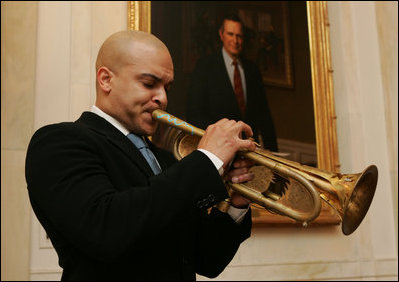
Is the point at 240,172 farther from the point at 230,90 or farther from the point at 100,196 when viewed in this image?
the point at 230,90

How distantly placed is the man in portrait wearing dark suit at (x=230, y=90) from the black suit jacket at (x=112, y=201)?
2.69 meters

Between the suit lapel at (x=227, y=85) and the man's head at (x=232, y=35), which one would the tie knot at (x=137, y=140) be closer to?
A: the suit lapel at (x=227, y=85)

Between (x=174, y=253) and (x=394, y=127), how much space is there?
4102mm

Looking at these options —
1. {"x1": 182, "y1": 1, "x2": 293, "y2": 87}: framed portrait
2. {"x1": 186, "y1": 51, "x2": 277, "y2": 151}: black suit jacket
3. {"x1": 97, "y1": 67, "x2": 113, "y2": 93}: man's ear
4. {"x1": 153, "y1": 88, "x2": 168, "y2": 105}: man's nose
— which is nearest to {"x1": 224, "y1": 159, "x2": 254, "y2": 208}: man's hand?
{"x1": 153, "y1": 88, "x2": 168, "y2": 105}: man's nose

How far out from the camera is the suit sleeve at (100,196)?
155 centimetres

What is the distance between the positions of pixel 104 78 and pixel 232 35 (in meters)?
2.99

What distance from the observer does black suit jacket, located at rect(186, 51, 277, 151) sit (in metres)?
4.52

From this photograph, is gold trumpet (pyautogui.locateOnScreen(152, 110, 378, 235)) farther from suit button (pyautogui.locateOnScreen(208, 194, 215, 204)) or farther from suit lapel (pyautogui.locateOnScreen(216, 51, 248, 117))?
suit lapel (pyautogui.locateOnScreen(216, 51, 248, 117))

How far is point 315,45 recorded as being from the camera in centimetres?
517

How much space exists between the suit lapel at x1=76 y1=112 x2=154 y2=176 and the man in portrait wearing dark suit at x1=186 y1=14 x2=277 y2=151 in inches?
100.0

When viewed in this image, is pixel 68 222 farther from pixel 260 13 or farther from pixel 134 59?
pixel 260 13

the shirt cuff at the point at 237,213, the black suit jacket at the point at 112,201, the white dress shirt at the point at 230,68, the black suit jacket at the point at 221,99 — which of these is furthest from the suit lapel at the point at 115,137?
the white dress shirt at the point at 230,68

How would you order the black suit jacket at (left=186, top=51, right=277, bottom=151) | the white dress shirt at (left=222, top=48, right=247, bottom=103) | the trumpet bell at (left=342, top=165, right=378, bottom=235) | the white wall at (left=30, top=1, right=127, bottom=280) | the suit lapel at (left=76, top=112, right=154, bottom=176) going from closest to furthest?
1. the suit lapel at (left=76, top=112, right=154, bottom=176)
2. the trumpet bell at (left=342, top=165, right=378, bottom=235)
3. the white wall at (left=30, top=1, right=127, bottom=280)
4. the black suit jacket at (left=186, top=51, right=277, bottom=151)
5. the white dress shirt at (left=222, top=48, right=247, bottom=103)

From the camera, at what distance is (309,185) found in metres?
1.95
